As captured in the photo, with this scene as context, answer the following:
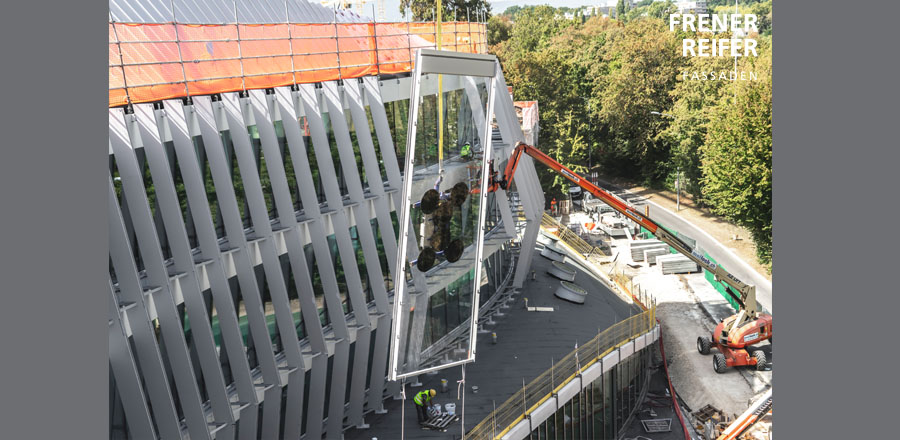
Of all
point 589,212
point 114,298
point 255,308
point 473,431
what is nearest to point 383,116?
point 255,308

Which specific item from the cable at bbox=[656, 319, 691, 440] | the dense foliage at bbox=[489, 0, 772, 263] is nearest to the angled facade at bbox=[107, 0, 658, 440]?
the cable at bbox=[656, 319, 691, 440]

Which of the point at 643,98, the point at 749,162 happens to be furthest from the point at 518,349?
the point at 643,98

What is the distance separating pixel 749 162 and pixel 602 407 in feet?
77.3

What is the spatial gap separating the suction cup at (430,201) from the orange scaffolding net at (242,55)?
796 cm

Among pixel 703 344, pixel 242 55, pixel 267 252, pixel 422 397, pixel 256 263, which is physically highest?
pixel 242 55

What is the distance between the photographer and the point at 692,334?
41.8 metres

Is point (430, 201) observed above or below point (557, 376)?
above

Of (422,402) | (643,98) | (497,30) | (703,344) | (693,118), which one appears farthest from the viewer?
(497,30)

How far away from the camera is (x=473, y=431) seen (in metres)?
24.9

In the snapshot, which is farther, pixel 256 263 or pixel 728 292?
pixel 728 292

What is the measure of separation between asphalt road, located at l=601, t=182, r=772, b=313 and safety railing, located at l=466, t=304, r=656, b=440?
15.6 meters

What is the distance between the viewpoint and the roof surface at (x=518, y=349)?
1055 inches

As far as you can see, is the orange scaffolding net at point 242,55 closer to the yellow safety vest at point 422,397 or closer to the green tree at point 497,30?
the yellow safety vest at point 422,397

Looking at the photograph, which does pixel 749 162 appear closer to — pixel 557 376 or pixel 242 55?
pixel 557 376
